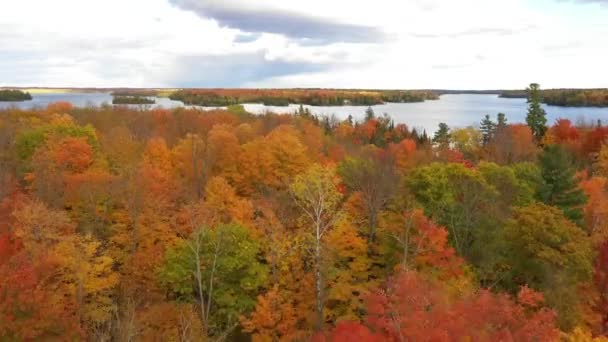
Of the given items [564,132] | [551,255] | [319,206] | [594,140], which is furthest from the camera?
[564,132]

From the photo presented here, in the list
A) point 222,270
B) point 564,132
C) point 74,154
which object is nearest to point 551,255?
point 222,270

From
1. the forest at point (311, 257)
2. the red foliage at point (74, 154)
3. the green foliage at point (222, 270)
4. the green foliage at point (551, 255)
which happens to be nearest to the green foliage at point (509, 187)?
the forest at point (311, 257)

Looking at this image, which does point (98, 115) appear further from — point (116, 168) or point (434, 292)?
point (434, 292)

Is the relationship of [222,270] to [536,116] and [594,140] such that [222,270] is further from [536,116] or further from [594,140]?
[536,116]

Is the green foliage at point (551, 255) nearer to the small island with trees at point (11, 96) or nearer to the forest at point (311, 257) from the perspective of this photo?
the forest at point (311, 257)

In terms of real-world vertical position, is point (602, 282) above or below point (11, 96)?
below

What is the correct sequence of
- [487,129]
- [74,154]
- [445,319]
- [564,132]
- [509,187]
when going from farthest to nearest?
1. [487,129]
2. [564,132]
3. [74,154]
4. [509,187]
5. [445,319]

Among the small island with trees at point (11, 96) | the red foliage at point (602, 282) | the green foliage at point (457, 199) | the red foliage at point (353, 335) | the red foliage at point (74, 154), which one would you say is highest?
the small island with trees at point (11, 96)

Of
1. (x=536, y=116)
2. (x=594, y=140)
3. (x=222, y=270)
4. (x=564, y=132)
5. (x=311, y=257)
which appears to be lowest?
(x=222, y=270)
